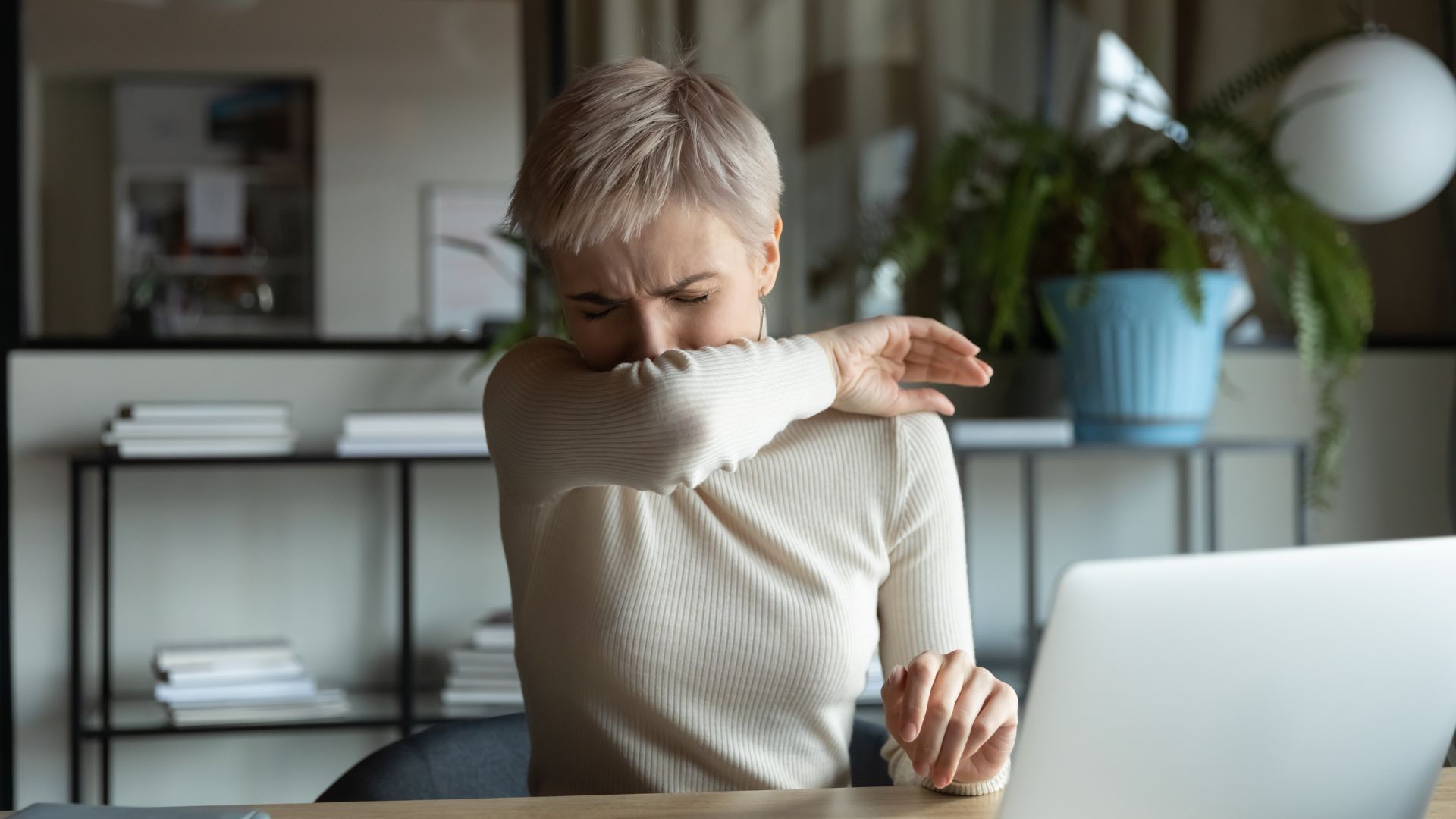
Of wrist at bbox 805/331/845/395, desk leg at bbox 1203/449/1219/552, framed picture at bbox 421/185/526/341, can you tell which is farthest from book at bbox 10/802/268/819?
framed picture at bbox 421/185/526/341

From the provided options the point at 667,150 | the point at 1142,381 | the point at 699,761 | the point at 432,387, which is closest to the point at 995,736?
the point at 699,761

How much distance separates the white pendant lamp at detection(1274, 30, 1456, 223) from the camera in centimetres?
223

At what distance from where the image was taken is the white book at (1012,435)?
7.81 feet

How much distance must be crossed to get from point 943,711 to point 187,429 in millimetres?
1745

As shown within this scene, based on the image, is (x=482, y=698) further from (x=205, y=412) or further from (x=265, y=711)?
(x=205, y=412)

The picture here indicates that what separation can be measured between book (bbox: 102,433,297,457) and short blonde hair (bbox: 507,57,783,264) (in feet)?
4.31

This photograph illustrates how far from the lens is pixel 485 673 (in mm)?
2297

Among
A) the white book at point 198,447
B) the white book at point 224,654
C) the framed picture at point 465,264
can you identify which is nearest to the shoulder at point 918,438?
the white book at point 198,447

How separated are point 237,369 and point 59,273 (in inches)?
99.7

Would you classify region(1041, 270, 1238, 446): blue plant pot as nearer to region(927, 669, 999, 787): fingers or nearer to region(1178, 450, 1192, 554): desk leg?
region(1178, 450, 1192, 554): desk leg

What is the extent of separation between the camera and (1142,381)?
2346 millimetres

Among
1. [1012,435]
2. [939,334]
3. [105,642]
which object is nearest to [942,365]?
[939,334]

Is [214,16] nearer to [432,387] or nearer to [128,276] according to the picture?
[128,276]

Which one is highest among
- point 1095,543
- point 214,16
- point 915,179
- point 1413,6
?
point 214,16
